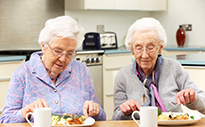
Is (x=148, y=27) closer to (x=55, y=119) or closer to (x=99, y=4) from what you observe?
(x=55, y=119)

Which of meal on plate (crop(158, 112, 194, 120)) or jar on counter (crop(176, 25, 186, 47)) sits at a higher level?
jar on counter (crop(176, 25, 186, 47))

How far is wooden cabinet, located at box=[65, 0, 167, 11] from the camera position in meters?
4.94

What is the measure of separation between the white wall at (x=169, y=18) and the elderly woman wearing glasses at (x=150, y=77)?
10.5 ft

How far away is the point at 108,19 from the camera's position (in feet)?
18.3

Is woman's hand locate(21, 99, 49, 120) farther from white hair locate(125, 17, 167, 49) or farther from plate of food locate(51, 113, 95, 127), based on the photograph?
white hair locate(125, 17, 167, 49)

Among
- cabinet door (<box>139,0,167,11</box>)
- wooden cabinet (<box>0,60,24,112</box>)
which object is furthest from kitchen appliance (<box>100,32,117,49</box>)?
wooden cabinet (<box>0,60,24,112</box>)

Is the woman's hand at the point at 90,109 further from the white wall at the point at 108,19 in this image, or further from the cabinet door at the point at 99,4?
the white wall at the point at 108,19

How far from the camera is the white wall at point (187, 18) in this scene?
5453mm

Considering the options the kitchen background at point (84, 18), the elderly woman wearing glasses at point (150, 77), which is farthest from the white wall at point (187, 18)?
the elderly woman wearing glasses at point (150, 77)

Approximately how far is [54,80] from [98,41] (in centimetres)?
287

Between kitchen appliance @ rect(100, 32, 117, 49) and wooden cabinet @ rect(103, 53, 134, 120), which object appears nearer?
wooden cabinet @ rect(103, 53, 134, 120)

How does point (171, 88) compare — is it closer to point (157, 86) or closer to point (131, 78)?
point (157, 86)

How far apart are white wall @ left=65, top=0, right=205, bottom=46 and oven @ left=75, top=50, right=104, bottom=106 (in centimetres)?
89

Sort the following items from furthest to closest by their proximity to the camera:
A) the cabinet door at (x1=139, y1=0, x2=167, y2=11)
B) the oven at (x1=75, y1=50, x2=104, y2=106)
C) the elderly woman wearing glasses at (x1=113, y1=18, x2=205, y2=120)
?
the cabinet door at (x1=139, y1=0, x2=167, y2=11)
the oven at (x1=75, y1=50, x2=104, y2=106)
the elderly woman wearing glasses at (x1=113, y1=18, x2=205, y2=120)
